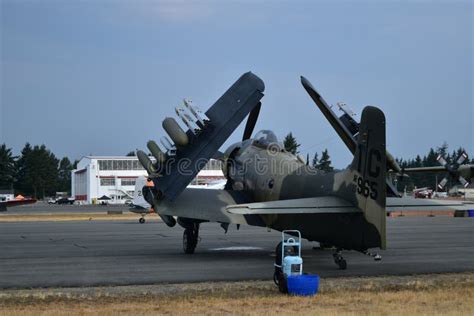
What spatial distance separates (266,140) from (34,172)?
136 metres

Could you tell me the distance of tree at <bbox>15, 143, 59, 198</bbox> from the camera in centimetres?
14576

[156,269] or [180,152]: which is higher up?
[180,152]

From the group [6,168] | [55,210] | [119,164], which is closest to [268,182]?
[55,210]

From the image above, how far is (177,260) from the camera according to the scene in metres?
17.0

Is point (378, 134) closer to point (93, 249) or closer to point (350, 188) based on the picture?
point (350, 188)

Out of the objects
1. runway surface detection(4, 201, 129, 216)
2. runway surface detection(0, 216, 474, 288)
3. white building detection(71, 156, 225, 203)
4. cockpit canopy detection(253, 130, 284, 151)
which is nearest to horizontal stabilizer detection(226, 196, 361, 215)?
runway surface detection(0, 216, 474, 288)

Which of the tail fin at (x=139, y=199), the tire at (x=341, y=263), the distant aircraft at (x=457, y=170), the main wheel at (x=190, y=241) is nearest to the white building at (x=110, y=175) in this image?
the tail fin at (x=139, y=199)

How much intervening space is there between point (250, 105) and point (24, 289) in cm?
947

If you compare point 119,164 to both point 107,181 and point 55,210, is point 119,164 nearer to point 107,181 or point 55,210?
point 107,181

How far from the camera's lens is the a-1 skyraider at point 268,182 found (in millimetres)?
13086

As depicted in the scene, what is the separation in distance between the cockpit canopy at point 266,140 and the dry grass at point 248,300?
20.6ft

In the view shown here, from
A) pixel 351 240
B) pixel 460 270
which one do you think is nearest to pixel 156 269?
pixel 351 240

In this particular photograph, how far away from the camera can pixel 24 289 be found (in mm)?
11914

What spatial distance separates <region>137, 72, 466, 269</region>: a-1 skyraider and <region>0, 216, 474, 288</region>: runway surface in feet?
3.65
